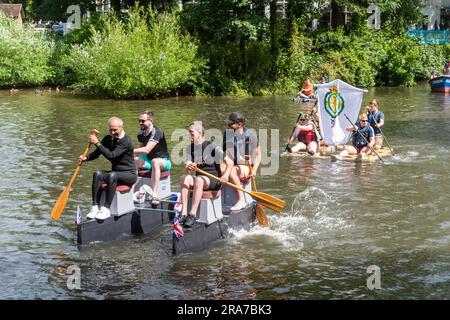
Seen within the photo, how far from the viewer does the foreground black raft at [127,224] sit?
1238 cm

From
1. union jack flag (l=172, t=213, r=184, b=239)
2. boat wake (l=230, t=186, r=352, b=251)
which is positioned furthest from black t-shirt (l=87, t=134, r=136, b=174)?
boat wake (l=230, t=186, r=352, b=251)

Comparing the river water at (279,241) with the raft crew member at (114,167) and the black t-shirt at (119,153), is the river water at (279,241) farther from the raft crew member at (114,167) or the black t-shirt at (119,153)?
the black t-shirt at (119,153)

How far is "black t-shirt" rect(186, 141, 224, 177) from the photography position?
12305 mm

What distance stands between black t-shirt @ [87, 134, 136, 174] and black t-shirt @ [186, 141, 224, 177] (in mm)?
1079

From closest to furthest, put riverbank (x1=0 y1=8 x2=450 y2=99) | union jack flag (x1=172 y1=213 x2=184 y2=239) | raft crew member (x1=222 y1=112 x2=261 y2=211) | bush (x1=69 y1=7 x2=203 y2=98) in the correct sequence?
union jack flag (x1=172 y1=213 x2=184 y2=239) < raft crew member (x1=222 y1=112 x2=261 y2=211) < bush (x1=69 y1=7 x2=203 y2=98) < riverbank (x1=0 y1=8 x2=450 y2=99)

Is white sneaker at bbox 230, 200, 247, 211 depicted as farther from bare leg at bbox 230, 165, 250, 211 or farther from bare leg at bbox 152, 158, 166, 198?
bare leg at bbox 152, 158, 166, 198

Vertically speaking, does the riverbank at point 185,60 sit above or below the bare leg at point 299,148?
above

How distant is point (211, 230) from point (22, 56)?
3333 cm

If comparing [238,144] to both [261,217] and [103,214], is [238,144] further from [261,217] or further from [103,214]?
[103,214]

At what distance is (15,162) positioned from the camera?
65.9 feet

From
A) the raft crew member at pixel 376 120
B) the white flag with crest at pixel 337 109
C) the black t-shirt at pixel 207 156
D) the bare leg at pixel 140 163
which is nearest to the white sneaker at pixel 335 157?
the white flag with crest at pixel 337 109

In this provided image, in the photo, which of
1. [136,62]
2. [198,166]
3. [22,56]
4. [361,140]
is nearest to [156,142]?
[198,166]

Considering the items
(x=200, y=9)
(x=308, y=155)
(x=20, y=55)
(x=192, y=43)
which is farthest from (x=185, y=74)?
Result: (x=308, y=155)

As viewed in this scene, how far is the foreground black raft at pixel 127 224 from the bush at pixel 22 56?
3159 centimetres
